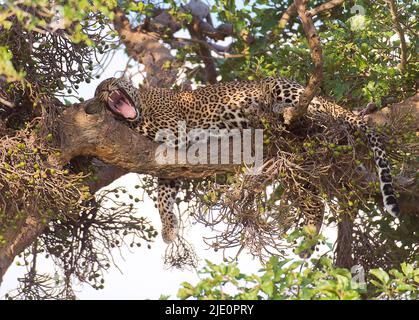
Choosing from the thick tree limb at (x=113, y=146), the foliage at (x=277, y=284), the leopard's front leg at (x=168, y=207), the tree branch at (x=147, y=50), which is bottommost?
the foliage at (x=277, y=284)

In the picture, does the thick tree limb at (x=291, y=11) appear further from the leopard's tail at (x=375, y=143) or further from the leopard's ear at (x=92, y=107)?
the leopard's ear at (x=92, y=107)

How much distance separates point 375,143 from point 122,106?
2.60 metres

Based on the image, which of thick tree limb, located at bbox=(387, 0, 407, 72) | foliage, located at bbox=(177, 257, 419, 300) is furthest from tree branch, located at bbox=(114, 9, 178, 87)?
foliage, located at bbox=(177, 257, 419, 300)

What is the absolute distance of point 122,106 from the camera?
9.48m

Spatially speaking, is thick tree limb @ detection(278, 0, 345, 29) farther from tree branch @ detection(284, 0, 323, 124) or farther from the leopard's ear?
the leopard's ear

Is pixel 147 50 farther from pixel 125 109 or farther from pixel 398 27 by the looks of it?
pixel 398 27

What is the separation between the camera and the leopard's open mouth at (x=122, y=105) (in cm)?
934

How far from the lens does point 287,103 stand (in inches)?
360

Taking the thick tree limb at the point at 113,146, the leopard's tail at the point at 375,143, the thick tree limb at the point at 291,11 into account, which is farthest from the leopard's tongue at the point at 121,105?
the thick tree limb at the point at 291,11

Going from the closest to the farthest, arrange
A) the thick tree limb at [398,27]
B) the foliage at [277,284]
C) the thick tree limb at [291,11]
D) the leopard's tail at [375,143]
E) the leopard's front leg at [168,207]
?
the foliage at [277,284], the leopard's tail at [375,143], the thick tree limb at [398,27], the leopard's front leg at [168,207], the thick tree limb at [291,11]

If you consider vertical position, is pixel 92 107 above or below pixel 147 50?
below

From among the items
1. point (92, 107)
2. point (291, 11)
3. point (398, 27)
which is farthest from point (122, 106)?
point (291, 11)

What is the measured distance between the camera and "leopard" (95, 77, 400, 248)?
29.5 feet

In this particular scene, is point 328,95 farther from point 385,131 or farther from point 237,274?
point 237,274
